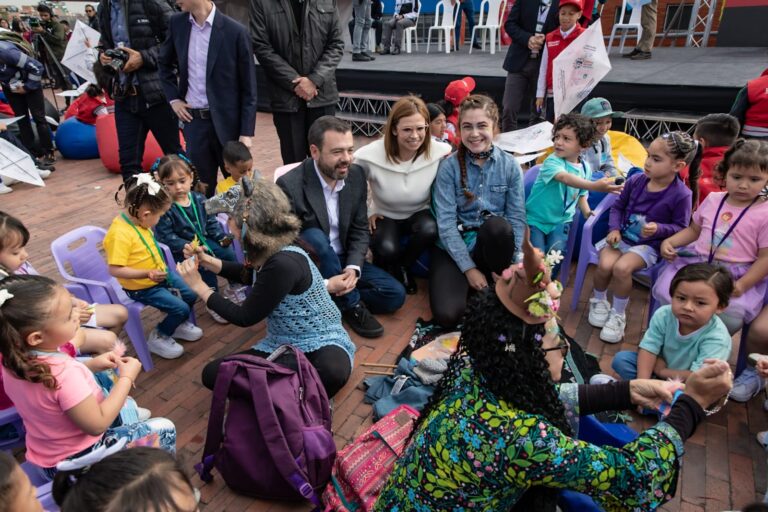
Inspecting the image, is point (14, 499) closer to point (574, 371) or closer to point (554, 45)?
point (574, 371)

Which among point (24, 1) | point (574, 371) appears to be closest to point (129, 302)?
point (574, 371)

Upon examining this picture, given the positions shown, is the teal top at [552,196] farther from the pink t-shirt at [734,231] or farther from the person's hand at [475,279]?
the pink t-shirt at [734,231]

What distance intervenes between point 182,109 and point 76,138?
4.63 m

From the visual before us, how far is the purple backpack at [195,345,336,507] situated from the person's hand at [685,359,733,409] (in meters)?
1.43

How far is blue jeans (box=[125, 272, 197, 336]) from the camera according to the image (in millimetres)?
3076

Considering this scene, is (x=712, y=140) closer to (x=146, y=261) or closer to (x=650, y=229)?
(x=650, y=229)

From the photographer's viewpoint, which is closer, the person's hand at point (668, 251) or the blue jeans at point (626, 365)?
the blue jeans at point (626, 365)

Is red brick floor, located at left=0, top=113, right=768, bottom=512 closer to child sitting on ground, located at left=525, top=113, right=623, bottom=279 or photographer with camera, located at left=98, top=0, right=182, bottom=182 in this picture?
child sitting on ground, located at left=525, top=113, right=623, bottom=279

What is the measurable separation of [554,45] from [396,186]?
2700 millimetres

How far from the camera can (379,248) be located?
378 cm

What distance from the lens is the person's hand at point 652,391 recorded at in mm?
1719

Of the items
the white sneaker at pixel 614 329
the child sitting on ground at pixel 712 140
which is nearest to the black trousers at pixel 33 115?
the white sneaker at pixel 614 329

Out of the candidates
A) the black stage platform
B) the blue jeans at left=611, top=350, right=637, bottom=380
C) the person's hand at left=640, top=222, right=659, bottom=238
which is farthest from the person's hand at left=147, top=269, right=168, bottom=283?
the black stage platform

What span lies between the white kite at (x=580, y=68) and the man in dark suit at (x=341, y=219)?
2.31 metres
